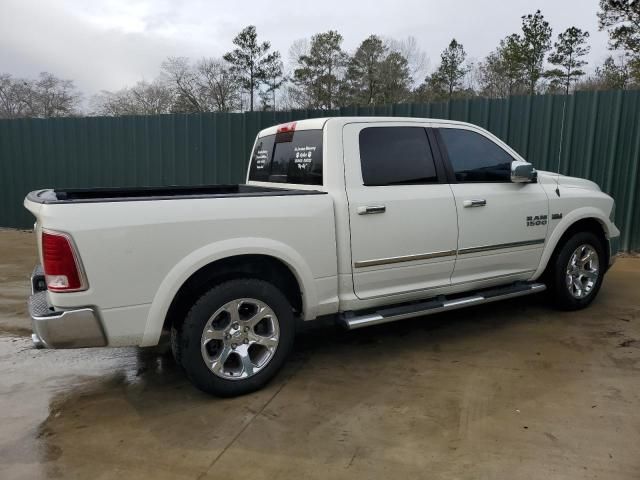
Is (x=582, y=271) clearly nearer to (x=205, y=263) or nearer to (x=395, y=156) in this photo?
(x=395, y=156)

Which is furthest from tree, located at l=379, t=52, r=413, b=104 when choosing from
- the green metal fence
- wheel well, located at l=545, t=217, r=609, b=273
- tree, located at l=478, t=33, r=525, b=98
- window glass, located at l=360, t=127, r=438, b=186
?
window glass, located at l=360, t=127, r=438, b=186

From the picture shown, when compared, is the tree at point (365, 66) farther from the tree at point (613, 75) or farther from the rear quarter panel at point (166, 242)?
the rear quarter panel at point (166, 242)

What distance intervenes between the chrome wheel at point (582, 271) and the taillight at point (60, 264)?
4.27 meters

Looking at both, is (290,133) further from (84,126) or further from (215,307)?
(84,126)

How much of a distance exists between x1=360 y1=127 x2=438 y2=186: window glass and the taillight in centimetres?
201

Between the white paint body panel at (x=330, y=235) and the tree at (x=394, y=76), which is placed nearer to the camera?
the white paint body panel at (x=330, y=235)

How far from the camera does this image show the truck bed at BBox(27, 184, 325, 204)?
2.96m

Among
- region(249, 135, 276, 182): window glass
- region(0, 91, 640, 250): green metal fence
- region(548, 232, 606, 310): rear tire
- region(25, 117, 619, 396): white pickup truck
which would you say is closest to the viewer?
region(25, 117, 619, 396): white pickup truck

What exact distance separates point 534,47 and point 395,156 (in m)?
31.3

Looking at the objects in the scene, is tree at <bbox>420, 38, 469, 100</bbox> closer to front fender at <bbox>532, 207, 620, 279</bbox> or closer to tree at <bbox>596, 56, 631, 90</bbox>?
tree at <bbox>596, 56, 631, 90</bbox>

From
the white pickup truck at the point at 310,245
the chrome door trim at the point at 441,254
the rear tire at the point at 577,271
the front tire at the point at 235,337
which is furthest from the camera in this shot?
the rear tire at the point at 577,271

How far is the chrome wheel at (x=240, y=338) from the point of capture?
3189 millimetres

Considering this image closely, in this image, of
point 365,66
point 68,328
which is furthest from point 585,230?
point 365,66

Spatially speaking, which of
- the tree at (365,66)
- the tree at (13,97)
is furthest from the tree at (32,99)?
the tree at (365,66)
